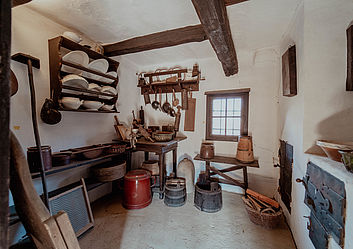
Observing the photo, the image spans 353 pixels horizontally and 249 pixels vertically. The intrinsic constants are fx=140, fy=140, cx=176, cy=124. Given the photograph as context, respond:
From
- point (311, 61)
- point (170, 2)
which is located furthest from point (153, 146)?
point (311, 61)

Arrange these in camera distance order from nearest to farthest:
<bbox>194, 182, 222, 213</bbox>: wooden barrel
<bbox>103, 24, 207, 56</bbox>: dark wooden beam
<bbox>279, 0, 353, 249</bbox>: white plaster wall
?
<bbox>279, 0, 353, 249</bbox>: white plaster wall → <bbox>103, 24, 207, 56</bbox>: dark wooden beam → <bbox>194, 182, 222, 213</bbox>: wooden barrel

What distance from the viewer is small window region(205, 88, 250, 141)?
7.77ft

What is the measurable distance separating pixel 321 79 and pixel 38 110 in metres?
2.75

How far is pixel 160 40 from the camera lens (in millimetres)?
1808

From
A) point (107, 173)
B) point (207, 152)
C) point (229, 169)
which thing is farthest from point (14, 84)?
point (229, 169)

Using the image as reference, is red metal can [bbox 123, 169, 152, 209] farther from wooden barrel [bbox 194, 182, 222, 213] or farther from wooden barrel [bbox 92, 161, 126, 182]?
wooden barrel [bbox 194, 182, 222, 213]

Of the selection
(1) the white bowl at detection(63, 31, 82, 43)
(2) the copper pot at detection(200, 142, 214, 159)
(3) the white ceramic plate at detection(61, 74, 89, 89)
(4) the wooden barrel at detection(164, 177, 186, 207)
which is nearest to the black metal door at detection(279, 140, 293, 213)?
(2) the copper pot at detection(200, 142, 214, 159)

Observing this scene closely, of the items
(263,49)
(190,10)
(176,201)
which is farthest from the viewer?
(263,49)

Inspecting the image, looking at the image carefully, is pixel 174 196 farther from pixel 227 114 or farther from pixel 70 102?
pixel 70 102

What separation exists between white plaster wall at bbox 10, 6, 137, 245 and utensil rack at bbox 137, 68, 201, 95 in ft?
3.83

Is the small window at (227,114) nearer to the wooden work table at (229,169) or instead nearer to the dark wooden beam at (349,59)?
the wooden work table at (229,169)

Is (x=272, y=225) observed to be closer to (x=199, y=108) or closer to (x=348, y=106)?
(x=348, y=106)

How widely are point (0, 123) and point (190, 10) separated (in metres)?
1.66

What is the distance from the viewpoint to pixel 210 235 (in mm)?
1556
